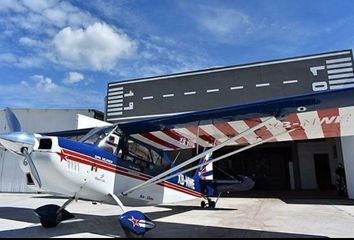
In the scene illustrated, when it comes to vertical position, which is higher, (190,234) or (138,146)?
(138,146)

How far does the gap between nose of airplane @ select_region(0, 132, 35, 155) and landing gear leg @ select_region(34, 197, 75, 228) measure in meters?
1.92

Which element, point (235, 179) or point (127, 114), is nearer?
point (235, 179)

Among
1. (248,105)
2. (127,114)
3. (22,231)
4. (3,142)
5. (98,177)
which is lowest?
(22,231)

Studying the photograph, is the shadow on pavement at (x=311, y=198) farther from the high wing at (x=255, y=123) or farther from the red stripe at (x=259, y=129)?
the red stripe at (x=259, y=129)

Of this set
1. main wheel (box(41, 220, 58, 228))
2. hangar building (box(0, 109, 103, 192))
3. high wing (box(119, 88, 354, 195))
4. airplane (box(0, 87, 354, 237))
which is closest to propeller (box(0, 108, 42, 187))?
airplane (box(0, 87, 354, 237))

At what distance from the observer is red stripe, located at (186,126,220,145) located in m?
6.90

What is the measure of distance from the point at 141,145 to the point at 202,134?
162 cm

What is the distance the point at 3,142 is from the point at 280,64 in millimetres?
11256

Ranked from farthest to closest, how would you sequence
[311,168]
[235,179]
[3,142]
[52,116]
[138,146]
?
[311,168] < [52,116] < [235,179] < [138,146] < [3,142]

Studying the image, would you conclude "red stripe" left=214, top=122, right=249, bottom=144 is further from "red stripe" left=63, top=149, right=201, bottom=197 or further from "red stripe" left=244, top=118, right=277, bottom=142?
"red stripe" left=63, top=149, right=201, bottom=197

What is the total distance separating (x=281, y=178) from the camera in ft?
65.1

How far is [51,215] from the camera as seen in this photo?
20.7 ft

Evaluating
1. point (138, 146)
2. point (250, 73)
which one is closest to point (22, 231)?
point (138, 146)

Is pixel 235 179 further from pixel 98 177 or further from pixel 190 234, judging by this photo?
pixel 98 177
